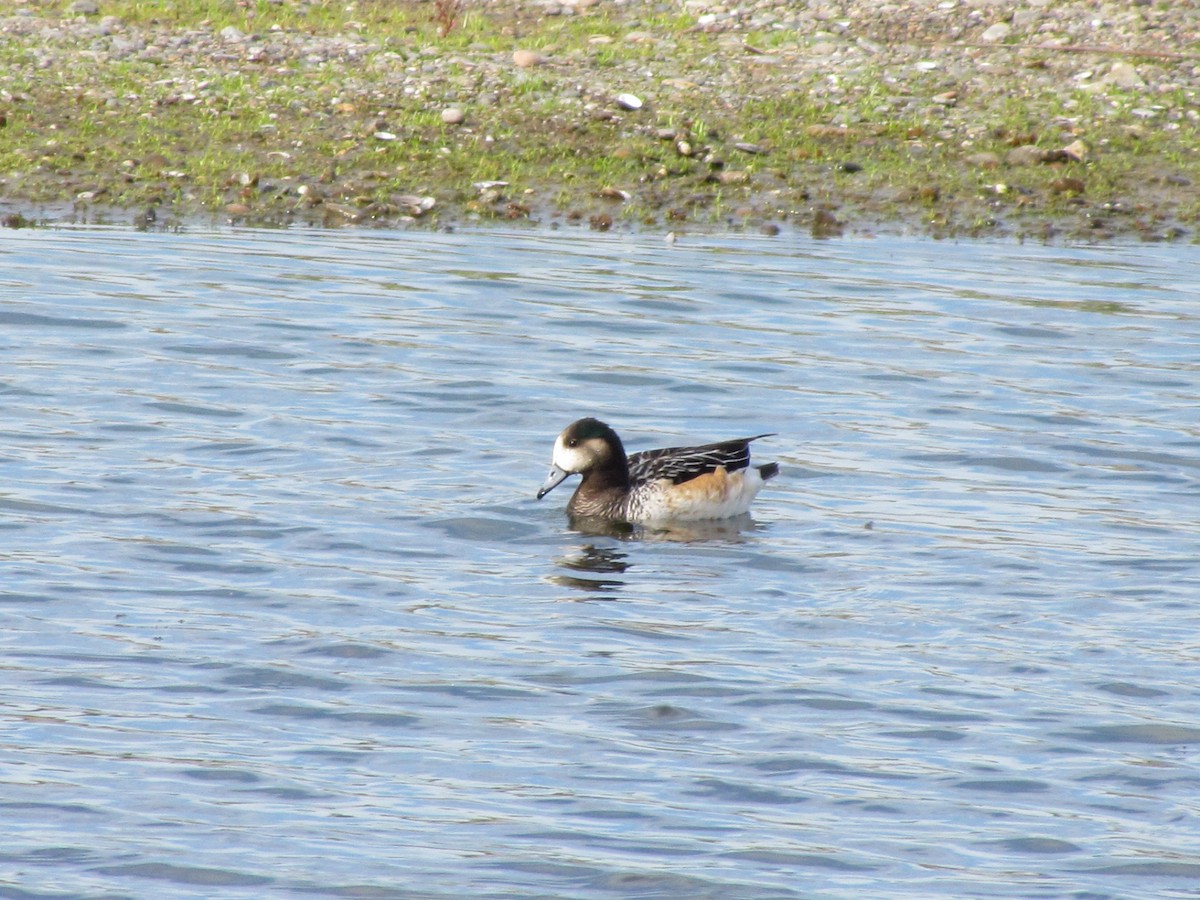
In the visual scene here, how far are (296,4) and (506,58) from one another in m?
2.94

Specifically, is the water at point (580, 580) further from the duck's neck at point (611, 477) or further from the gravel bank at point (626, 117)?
the gravel bank at point (626, 117)

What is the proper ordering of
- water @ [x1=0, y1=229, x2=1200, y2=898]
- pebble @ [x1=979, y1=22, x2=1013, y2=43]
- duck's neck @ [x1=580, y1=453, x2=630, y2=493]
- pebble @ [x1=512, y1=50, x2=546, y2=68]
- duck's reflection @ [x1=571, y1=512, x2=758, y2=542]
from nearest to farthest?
water @ [x1=0, y1=229, x2=1200, y2=898], duck's reflection @ [x1=571, y1=512, x2=758, y2=542], duck's neck @ [x1=580, y1=453, x2=630, y2=493], pebble @ [x1=512, y1=50, x2=546, y2=68], pebble @ [x1=979, y1=22, x2=1013, y2=43]

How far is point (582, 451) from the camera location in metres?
10.4

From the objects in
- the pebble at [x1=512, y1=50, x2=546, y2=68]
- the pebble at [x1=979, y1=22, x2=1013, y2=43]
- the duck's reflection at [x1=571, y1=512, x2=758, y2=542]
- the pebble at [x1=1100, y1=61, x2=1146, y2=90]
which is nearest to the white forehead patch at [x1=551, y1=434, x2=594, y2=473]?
the duck's reflection at [x1=571, y1=512, x2=758, y2=542]

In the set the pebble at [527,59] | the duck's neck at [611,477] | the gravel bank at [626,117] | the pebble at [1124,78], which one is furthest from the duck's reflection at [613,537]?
the pebble at [1124,78]

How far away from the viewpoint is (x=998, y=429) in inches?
465

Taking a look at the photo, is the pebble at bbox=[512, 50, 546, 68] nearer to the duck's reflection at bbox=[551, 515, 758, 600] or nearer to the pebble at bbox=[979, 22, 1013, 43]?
the pebble at bbox=[979, 22, 1013, 43]

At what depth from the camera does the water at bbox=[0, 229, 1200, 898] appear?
242 inches

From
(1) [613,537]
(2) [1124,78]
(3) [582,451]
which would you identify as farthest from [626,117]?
(1) [613,537]

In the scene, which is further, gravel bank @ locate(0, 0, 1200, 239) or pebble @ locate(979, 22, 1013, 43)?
pebble @ locate(979, 22, 1013, 43)

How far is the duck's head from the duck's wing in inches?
5.8

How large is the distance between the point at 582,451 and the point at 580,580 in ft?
4.58

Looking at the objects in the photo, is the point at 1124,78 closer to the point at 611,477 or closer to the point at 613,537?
the point at 611,477

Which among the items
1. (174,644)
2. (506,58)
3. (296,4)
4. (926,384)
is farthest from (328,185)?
(174,644)
